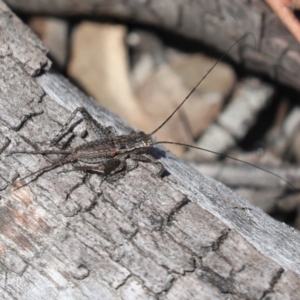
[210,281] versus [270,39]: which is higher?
[270,39]

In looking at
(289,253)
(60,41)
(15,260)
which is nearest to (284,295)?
(289,253)

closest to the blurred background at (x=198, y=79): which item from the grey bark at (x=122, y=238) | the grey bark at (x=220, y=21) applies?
the grey bark at (x=220, y=21)

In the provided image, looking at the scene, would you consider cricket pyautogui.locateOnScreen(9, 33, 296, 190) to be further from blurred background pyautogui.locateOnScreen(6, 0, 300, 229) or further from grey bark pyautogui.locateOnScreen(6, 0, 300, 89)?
grey bark pyautogui.locateOnScreen(6, 0, 300, 89)

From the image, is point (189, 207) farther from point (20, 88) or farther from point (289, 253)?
point (20, 88)

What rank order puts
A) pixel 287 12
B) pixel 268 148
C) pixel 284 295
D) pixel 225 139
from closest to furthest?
1. pixel 284 295
2. pixel 287 12
3. pixel 225 139
4. pixel 268 148

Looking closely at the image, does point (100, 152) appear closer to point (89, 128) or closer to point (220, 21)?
point (89, 128)

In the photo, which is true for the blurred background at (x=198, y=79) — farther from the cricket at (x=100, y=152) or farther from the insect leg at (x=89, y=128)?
the insect leg at (x=89, y=128)

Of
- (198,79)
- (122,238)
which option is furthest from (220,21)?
(122,238)

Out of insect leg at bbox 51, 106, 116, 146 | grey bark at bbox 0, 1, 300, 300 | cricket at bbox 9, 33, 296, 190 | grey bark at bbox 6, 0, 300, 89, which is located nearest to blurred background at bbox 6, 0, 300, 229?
grey bark at bbox 6, 0, 300, 89
